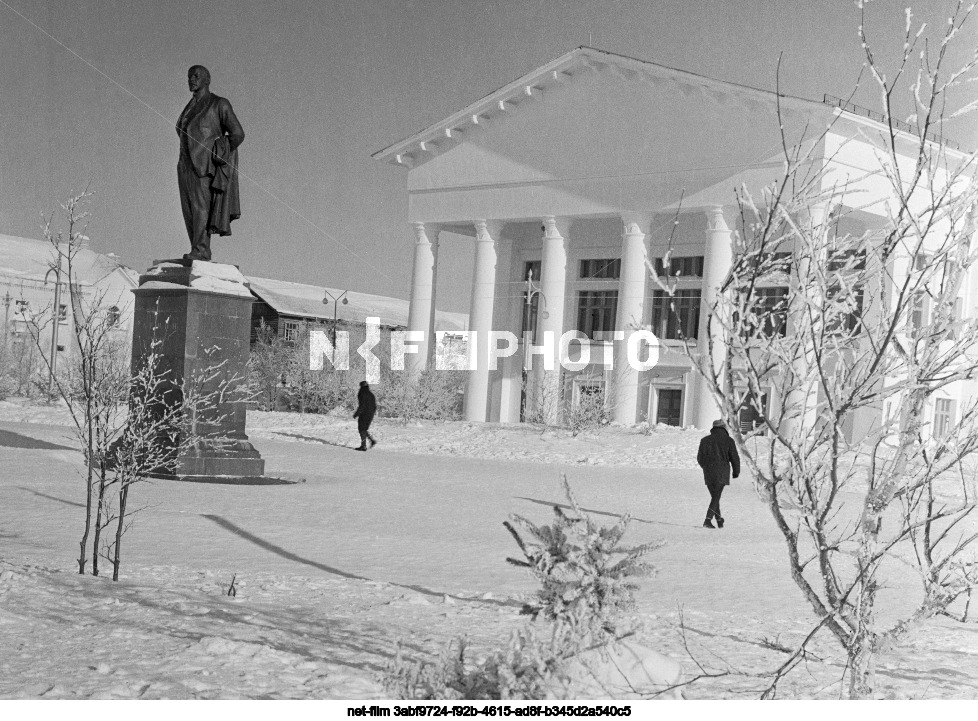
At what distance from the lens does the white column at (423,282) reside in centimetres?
2891

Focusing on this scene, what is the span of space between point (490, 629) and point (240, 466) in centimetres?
581

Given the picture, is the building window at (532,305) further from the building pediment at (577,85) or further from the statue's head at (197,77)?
the statue's head at (197,77)

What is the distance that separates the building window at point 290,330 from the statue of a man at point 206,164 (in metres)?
18.3

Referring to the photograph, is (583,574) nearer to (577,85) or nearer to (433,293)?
(577,85)

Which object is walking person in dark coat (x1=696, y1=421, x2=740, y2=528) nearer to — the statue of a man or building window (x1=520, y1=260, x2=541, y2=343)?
the statue of a man

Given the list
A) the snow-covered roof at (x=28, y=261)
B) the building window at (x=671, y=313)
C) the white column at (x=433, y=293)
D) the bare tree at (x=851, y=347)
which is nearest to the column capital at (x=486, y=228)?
the white column at (x=433, y=293)

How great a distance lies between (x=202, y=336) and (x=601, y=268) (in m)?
20.7

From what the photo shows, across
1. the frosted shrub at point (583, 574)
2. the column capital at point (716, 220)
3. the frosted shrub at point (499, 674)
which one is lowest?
the frosted shrub at point (499, 674)

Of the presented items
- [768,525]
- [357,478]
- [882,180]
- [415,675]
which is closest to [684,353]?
[415,675]

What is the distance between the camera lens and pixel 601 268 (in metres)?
29.7

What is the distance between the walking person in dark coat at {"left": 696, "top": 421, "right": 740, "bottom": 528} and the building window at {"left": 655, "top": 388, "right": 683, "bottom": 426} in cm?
1589

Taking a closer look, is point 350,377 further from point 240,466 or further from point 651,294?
point 240,466

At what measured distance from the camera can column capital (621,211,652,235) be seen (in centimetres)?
2516

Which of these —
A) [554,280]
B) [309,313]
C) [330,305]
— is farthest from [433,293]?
[554,280]
